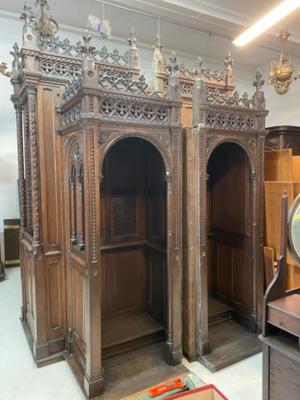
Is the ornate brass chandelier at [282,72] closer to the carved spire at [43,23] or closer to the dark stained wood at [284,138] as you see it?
the dark stained wood at [284,138]

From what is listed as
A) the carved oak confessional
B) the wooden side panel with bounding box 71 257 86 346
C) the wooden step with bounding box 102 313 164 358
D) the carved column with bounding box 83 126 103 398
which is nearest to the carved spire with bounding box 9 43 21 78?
the carved oak confessional

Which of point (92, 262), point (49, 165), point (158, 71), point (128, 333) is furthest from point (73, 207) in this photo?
point (158, 71)

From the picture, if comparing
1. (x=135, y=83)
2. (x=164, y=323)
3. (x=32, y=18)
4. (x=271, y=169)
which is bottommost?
(x=164, y=323)

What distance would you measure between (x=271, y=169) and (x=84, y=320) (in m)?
2.46

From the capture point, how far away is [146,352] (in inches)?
107

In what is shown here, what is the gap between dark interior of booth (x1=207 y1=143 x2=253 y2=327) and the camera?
307 cm

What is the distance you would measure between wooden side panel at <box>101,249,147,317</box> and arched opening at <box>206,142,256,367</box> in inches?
32.2

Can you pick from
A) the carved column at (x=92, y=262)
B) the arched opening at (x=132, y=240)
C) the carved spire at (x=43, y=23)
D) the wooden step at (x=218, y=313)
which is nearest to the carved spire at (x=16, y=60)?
the carved spire at (x=43, y=23)

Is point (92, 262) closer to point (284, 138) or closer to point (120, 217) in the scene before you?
point (120, 217)

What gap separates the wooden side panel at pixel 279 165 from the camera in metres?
3.07

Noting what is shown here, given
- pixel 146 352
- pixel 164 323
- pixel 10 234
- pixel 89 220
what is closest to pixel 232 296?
pixel 164 323

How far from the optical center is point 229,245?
3340 mm

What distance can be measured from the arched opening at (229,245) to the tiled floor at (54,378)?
12.6 inches

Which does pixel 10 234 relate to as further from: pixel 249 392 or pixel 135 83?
pixel 249 392
